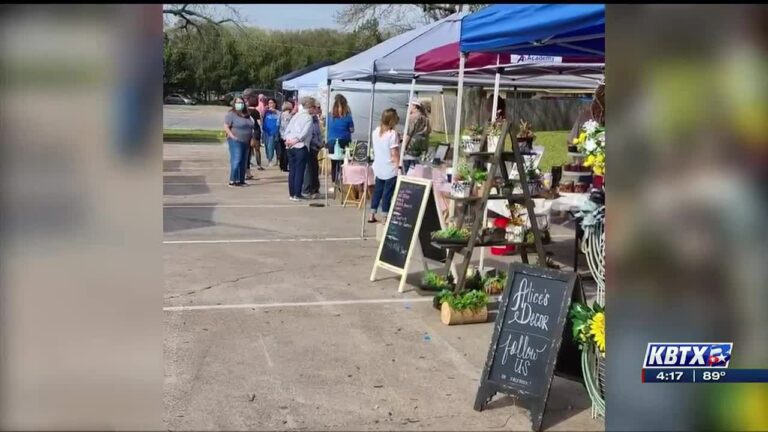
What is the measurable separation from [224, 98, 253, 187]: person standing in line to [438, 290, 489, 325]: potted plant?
8.97 m

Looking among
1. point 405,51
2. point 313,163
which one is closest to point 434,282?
point 405,51

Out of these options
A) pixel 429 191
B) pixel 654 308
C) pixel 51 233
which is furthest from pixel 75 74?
pixel 429 191

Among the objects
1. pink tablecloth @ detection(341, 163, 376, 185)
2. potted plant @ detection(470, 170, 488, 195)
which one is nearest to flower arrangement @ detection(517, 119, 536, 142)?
potted plant @ detection(470, 170, 488, 195)

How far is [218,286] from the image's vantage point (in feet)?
22.4

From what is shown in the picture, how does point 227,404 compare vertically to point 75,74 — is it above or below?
below

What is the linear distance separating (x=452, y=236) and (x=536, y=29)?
1.99 meters

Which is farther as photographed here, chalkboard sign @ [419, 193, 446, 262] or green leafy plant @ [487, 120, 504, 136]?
chalkboard sign @ [419, 193, 446, 262]

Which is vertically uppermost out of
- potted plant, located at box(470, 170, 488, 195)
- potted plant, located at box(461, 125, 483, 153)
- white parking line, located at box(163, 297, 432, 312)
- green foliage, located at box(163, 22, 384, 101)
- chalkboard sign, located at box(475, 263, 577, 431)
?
green foliage, located at box(163, 22, 384, 101)

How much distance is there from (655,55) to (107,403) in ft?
7.15

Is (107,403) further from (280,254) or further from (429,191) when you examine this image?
(280,254)

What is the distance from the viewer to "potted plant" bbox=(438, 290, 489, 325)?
18.5 feet

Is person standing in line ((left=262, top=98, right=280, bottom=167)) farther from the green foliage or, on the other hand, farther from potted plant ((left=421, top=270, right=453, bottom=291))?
potted plant ((left=421, top=270, right=453, bottom=291))

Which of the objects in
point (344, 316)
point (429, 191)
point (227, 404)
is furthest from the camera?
point (429, 191)

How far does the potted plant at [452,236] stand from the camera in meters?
5.89
